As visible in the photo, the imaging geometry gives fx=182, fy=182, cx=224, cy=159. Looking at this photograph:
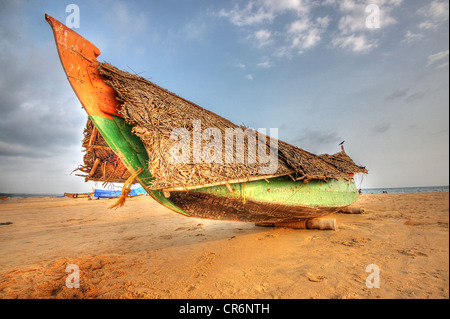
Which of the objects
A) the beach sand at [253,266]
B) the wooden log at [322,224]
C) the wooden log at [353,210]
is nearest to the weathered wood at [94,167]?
the beach sand at [253,266]

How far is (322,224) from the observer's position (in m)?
5.55

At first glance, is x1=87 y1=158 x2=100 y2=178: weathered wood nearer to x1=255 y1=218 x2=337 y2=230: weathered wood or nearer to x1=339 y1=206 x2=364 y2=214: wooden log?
x1=255 y1=218 x2=337 y2=230: weathered wood

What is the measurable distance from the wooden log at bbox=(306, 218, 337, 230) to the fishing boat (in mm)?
997

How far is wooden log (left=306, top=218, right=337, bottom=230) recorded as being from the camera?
5.42 meters

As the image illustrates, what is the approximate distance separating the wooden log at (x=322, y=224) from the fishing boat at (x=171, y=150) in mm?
997

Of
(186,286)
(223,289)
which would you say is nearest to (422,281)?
(223,289)

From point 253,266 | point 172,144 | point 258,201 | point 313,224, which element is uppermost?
point 172,144

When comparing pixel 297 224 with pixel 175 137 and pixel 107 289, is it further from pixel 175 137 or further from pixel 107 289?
pixel 107 289

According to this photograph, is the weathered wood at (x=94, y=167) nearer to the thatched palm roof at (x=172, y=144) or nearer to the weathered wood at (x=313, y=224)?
the thatched palm roof at (x=172, y=144)

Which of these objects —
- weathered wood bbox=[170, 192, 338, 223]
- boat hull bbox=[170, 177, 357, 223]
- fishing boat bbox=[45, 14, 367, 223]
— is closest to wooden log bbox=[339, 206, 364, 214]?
boat hull bbox=[170, 177, 357, 223]

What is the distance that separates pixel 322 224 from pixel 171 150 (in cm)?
501

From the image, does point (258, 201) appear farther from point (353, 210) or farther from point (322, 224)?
point (353, 210)

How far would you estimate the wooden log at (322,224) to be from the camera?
213 inches

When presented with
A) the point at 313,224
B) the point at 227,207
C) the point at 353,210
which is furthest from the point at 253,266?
the point at 353,210
